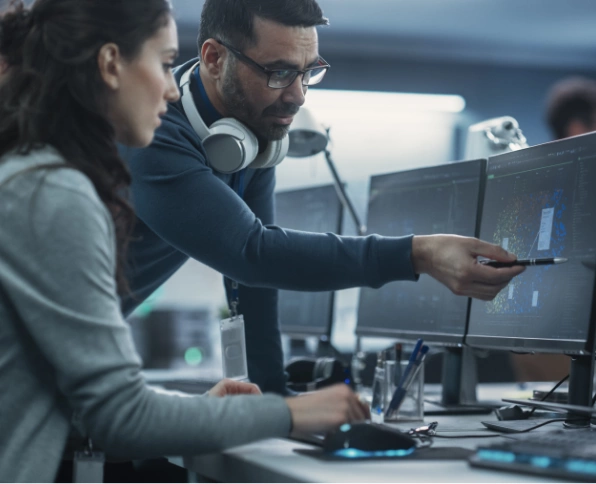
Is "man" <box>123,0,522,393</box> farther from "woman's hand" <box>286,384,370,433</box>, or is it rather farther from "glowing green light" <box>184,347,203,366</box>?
"glowing green light" <box>184,347,203,366</box>

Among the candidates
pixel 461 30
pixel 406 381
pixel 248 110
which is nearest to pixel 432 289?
pixel 406 381

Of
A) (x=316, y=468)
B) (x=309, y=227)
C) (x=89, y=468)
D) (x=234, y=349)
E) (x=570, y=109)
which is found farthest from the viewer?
(x=570, y=109)

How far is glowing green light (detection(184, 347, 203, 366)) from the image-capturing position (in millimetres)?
4488

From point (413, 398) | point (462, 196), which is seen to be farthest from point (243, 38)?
point (413, 398)

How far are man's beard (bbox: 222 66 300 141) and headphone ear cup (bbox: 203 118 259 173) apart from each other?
10 cm

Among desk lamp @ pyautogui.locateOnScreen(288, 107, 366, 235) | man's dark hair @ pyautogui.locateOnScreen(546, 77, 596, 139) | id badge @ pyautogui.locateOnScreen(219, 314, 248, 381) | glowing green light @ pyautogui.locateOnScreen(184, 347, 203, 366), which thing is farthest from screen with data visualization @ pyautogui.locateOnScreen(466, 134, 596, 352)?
glowing green light @ pyautogui.locateOnScreen(184, 347, 203, 366)

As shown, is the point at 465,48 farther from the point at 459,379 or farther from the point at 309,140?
the point at 459,379

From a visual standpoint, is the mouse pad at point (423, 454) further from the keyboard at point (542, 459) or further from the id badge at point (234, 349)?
the id badge at point (234, 349)

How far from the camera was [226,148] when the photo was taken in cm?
157

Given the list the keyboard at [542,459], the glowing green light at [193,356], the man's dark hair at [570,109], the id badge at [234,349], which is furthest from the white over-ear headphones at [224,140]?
the glowing green light at [193,356]

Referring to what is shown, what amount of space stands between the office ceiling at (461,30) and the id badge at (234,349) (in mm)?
3522

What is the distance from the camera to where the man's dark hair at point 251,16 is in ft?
5.42

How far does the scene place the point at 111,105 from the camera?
3.45ft

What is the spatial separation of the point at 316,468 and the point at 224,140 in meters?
0.78
